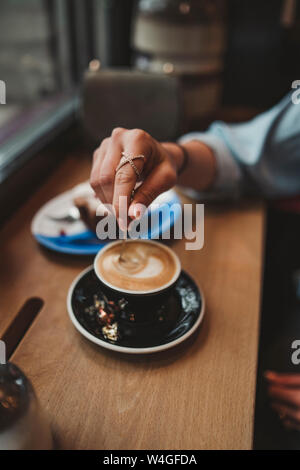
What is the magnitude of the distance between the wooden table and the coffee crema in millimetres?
112

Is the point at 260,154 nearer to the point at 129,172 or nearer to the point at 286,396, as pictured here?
the point at 129,172

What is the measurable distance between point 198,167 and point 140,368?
1.85ft

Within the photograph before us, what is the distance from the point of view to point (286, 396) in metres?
0.88

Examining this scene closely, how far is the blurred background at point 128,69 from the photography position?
1151 millimetres

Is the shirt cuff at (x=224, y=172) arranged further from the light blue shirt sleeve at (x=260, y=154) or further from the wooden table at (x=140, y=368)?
the wooden table at (x=140, y=368)

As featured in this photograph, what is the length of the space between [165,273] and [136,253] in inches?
3.0

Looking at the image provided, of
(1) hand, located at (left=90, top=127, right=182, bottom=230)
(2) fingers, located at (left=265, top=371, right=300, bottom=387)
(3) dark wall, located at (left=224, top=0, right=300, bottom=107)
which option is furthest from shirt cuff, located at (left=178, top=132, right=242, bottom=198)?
(3) dark wall, located at (left=224, top=0, right=300, bottom=107)

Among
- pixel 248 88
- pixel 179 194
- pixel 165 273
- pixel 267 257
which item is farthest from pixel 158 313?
pixel 248 88

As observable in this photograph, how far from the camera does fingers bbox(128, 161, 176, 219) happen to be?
575mm

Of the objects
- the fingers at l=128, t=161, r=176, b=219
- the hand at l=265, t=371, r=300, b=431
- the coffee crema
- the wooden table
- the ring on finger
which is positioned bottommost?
the hand at l=265, t=371, r=300, b=431

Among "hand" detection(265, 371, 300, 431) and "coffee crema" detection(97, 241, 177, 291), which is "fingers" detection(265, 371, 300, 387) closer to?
"hand" detection(265, 371, 300, 431)

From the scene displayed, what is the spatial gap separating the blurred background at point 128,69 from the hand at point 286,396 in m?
0.73

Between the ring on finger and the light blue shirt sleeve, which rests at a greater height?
the ring on finger

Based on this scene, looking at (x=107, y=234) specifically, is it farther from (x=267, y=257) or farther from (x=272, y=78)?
(x=272, y=78)
